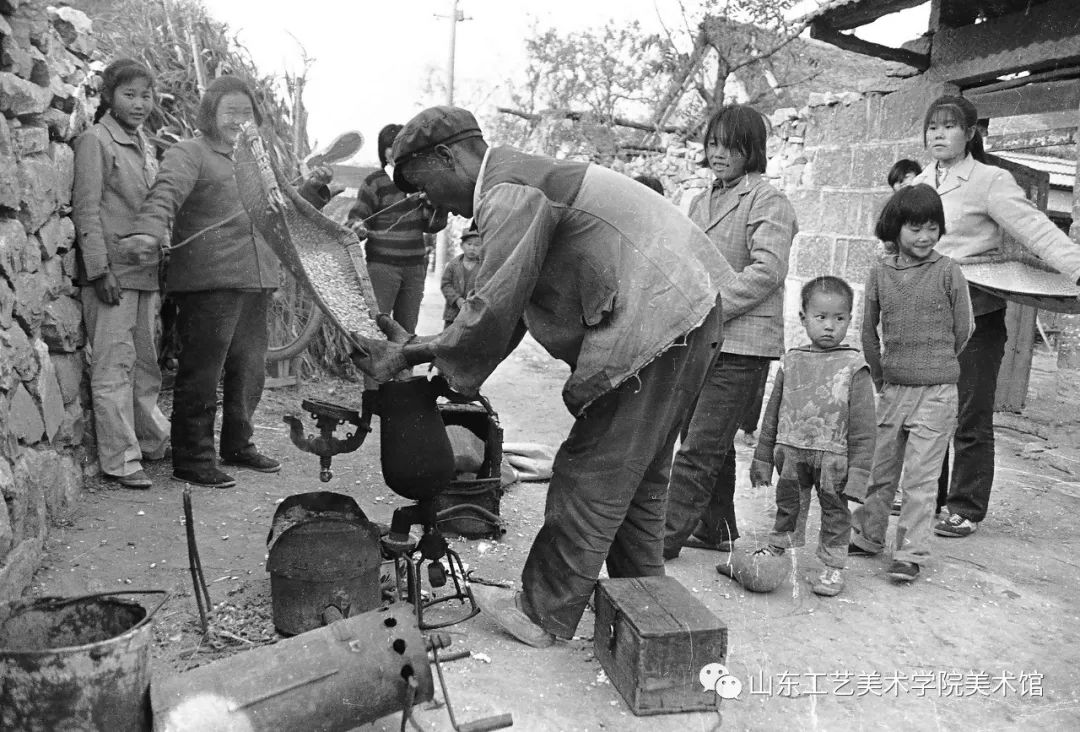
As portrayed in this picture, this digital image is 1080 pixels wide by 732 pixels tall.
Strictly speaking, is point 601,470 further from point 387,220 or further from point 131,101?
point 387,220

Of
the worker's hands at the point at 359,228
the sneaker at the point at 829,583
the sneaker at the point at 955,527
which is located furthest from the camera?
the worker's hands at the point at 359,228

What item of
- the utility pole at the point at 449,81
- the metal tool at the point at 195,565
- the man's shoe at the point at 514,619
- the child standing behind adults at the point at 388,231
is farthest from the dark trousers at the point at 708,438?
the utility pole at the point at 449,81

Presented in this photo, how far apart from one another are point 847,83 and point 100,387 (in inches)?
753

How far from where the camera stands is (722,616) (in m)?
3.54

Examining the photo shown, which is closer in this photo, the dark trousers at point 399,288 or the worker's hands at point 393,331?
the worker's hands at point 393,331

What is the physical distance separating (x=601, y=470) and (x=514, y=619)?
62cm

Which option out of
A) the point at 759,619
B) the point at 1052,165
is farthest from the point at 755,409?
the point at 1052,165

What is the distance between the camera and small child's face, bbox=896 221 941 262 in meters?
3.97

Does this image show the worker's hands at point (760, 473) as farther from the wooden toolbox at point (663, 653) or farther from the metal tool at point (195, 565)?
the metal tool at point (195, 565)

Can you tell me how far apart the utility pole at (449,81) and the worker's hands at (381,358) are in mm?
16454

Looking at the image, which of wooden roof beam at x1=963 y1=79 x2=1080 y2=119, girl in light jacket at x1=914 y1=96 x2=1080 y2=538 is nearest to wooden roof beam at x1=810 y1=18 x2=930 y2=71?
wooden roof beam at x1=963 y1=79 x2=1080 y2=119

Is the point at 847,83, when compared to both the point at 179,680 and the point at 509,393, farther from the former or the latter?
the point at 179,680

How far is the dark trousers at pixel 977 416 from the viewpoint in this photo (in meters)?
4.50

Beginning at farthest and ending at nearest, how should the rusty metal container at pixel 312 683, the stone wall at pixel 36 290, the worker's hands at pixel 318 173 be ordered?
1. the worker's hands at pixel 318 173
2. the stone wall at pixel 36 290
3. the rusty metal container at pixel 312 683
